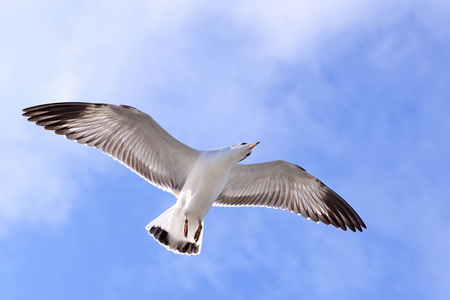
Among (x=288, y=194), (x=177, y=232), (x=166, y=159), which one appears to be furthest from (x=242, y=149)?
(x=288, y=194)

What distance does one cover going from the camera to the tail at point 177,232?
1022 centimetres

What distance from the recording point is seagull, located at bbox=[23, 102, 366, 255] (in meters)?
10.0

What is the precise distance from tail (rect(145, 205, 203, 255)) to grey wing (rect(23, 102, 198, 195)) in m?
0.49

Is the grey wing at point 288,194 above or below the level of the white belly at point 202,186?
above

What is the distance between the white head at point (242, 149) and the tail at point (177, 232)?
1.25 metres


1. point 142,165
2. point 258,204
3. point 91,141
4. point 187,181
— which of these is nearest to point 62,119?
point 91,141

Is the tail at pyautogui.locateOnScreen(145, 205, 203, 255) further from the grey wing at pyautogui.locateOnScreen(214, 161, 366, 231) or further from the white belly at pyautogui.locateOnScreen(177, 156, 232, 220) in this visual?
the grey wing at pyautogui.locateOnScreen(214, 161, 366, 231)

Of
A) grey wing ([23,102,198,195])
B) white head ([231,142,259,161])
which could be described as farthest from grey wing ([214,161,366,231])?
grey wing ([23,102,198,195])

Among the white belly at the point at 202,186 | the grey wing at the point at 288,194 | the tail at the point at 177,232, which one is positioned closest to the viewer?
the white belly at the point at 202,186

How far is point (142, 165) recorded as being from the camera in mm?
10492

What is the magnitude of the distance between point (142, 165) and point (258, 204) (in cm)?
222

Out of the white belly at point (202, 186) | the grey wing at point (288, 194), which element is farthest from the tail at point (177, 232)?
the grey wing at point (288, 194)

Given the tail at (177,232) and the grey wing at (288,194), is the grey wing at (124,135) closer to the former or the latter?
the tail at (177,232)

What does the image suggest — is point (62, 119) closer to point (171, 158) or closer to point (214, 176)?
point (171, 158)
